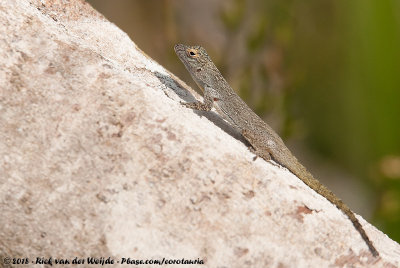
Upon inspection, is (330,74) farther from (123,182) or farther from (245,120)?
(123,182)

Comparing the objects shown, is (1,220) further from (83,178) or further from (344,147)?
(344,147)

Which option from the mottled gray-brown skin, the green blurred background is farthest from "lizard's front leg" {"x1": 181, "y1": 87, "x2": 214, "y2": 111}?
the green blurred background

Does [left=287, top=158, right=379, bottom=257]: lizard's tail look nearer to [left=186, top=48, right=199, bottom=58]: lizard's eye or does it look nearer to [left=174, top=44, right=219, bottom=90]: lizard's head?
[left=174, top=44, right=219, bottom=90]: lizard's head

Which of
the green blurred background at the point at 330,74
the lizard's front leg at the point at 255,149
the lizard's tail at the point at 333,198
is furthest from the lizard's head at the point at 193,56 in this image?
the green blurred background at the point at 330,74

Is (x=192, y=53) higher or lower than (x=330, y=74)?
lower

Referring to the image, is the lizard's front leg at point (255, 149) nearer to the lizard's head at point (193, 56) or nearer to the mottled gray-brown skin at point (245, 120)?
the mottled gray-brown skin at point (245, 120)

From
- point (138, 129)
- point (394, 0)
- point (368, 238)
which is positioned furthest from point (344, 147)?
point (138, 129)

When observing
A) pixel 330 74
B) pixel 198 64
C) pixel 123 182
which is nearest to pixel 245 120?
pixel 198 64
